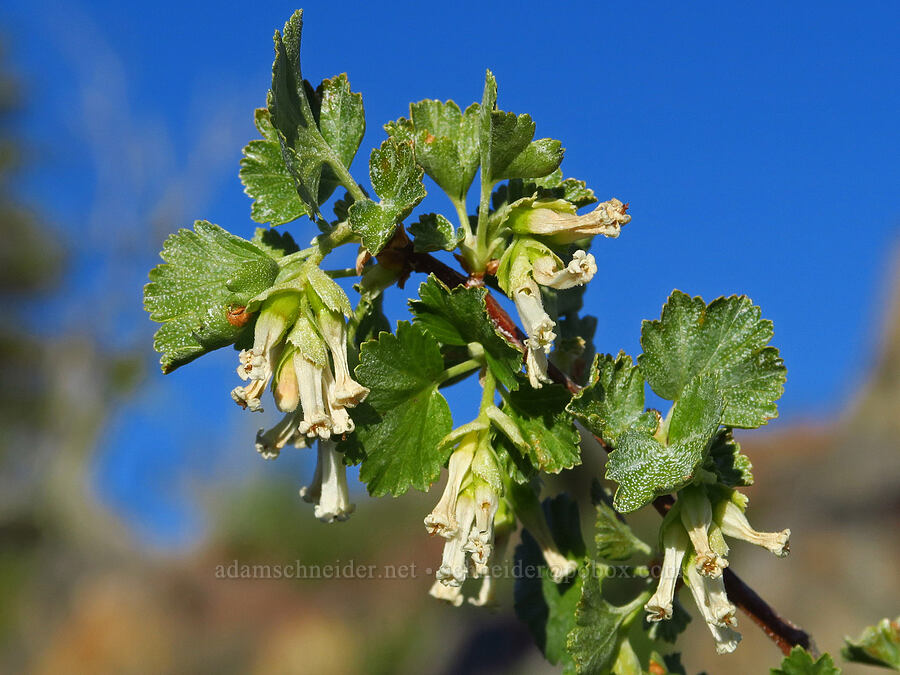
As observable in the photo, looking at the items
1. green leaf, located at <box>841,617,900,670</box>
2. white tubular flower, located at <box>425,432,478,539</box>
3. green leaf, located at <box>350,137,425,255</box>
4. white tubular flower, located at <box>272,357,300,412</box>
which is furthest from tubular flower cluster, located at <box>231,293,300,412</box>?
green leaf, located at <box>841,617,900,670</box>

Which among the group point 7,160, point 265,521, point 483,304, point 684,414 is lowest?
point 684,414

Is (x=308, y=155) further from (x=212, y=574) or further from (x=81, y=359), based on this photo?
(x=81, y=359)

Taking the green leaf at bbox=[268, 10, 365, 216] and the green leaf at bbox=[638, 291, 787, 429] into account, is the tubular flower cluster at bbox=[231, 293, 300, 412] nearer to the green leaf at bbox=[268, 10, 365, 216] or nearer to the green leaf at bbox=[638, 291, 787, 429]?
the green leaf at bbox=[268, 10, 365, 216]

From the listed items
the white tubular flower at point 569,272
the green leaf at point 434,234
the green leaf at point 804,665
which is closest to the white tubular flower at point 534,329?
the white tubular flower at point 569,272

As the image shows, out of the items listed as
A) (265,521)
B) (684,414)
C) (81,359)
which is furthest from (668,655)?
(81,359)

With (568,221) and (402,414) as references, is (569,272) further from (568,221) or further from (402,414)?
(402,414)

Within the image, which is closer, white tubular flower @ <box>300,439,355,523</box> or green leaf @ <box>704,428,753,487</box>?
green leaf @ <box>704,428,753,487</box>

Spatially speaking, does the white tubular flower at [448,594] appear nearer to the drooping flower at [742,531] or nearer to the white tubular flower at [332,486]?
the white tubular flower at [332,486]
